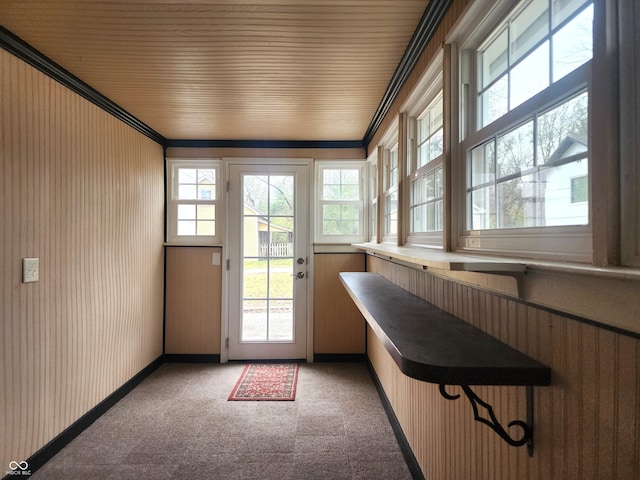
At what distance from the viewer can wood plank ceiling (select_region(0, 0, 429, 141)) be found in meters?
1.34

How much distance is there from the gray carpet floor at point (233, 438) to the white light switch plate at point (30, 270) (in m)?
1.11

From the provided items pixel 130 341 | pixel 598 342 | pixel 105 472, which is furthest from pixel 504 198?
pixel 130 341

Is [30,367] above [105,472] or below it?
above

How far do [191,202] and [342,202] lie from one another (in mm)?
1676

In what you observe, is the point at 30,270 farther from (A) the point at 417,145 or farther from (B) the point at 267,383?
(A) the point at 417,145

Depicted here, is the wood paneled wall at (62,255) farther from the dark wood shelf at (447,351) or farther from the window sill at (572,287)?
the window sill at (572,287)

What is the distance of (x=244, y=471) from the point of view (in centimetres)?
165

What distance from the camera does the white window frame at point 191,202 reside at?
3135mm

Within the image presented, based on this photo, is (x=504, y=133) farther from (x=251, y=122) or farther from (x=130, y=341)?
(x=130, y=341)

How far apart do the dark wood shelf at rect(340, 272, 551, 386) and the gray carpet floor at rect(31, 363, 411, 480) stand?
1123 mm

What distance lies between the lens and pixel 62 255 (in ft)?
6.02

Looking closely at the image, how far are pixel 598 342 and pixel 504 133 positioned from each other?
68 cm

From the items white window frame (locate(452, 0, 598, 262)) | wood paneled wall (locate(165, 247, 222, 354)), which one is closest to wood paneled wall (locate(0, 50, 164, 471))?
wood paneled wall (locate(165, 247, 222, 354))

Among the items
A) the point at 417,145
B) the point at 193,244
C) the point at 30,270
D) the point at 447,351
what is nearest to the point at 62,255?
the point at 30,270
